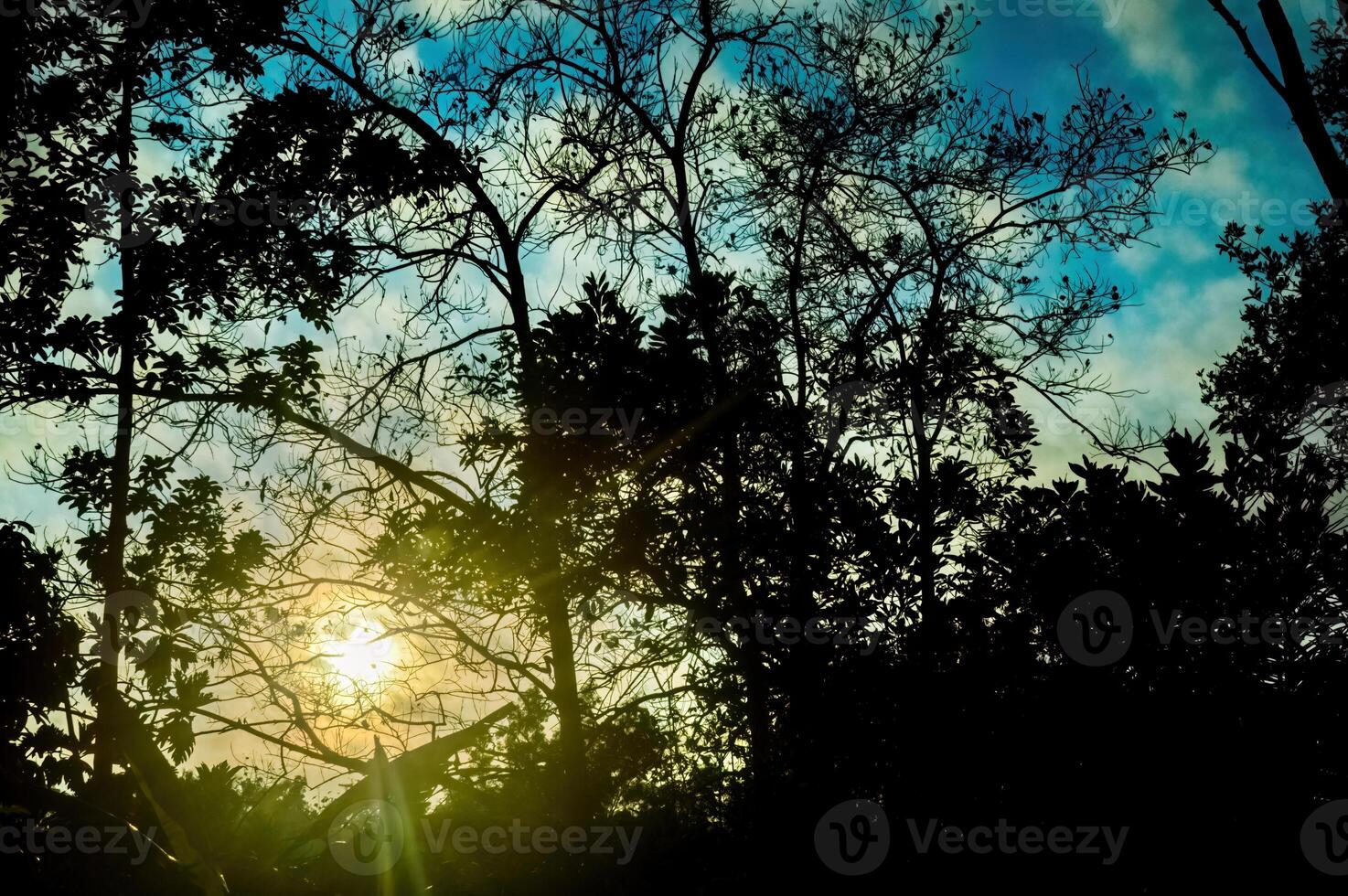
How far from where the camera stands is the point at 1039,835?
4270 millimetres

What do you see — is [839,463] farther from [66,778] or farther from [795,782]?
[66,778]

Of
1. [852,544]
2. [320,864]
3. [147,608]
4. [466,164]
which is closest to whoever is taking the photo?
[852,544]

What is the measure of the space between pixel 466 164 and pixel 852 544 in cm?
657

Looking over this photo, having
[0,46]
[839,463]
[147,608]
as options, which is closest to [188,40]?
[0,46]

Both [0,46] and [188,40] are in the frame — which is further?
[188,40]

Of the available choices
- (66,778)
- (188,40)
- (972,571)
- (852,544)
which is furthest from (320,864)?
(188,40)

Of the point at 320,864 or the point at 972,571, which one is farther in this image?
the point at 320,864

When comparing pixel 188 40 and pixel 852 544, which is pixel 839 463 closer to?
pixel 852 544

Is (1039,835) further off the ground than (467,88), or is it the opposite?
(467,88)

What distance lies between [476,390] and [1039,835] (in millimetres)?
6839

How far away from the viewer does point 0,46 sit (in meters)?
6.92

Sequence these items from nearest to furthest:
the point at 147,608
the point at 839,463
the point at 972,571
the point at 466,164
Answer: the point at 972,571 < the point at 839,463 < the point at 147,608 < the point at 466,164

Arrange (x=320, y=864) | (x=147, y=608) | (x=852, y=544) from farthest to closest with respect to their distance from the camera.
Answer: (x=320, y=864), (x=147, y=608), (x=852, y=544)

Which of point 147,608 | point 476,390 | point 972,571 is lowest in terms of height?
point 972,571
